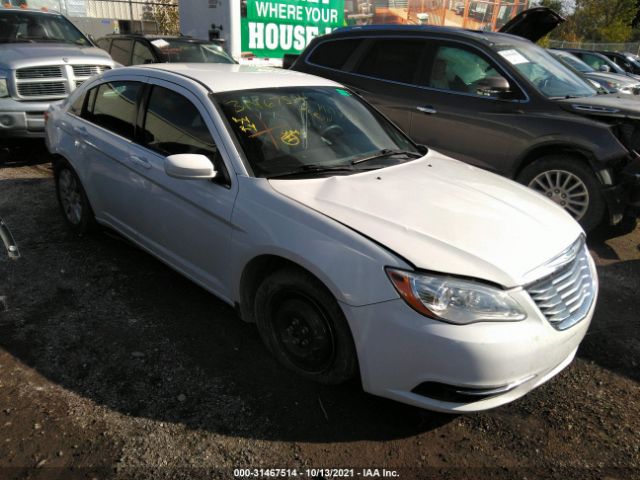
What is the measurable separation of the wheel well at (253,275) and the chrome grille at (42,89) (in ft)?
18.1

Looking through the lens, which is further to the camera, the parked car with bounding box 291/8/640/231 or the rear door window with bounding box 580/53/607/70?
→ the rear door window with bounding box 580/53/607/70

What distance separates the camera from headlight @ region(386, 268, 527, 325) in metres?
2.28

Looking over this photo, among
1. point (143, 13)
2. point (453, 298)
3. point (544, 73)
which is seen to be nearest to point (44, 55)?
point (544, 73)

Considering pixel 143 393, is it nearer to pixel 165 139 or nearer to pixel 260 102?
pixel 165 139

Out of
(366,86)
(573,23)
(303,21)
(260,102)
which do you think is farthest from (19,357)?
(573,23)

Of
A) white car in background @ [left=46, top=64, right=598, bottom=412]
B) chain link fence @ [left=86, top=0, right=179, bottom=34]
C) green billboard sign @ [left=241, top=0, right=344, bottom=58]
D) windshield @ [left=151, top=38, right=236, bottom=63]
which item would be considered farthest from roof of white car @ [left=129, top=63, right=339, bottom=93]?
chain link fence @ [left=86, top=0, right=179, bottom=34]

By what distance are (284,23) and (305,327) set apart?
10103mm

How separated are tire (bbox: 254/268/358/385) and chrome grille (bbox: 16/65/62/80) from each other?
575 cm

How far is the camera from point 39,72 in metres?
6.93

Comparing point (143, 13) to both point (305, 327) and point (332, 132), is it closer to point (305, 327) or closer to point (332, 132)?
point (332, 132)

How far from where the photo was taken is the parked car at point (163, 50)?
912cm

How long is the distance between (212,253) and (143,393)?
88 centimetres

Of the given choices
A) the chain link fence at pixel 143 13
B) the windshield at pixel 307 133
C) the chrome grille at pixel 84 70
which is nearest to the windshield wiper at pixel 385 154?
the windshield at pixel 307 133

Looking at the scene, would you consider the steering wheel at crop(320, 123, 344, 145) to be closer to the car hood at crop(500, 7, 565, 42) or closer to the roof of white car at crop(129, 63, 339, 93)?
the roof of white car at crop(129, 63, 339, 93)
